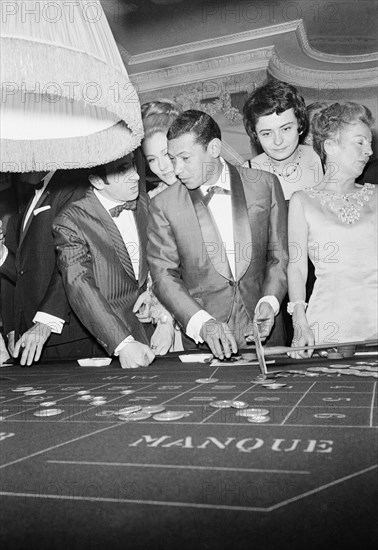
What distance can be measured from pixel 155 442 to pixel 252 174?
2.26m

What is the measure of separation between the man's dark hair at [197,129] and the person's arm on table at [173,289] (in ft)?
1.33

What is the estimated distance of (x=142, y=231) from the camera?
338 centimetres

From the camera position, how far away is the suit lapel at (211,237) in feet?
10.0

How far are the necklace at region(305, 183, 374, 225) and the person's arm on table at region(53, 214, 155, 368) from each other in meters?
1.27

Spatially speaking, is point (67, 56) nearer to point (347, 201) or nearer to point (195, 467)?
point (195, 467)

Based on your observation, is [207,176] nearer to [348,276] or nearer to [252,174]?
[252,174]

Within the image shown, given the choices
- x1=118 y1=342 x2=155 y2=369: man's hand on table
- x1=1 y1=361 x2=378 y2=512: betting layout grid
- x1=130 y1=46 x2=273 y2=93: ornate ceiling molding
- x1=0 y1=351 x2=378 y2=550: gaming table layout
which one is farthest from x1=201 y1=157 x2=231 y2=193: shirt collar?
x1=130 y1=46 x2=273 y2=93: ornate ceiling molding

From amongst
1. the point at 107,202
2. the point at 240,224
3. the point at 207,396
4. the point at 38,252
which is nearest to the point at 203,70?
the point at 38,252

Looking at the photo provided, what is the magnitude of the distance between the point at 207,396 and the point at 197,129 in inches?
73.3

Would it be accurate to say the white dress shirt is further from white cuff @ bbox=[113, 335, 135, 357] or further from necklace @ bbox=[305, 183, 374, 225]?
white cuff @ bbox=[113, 335, 135, 357]

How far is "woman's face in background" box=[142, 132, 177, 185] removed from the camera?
3.71 meters

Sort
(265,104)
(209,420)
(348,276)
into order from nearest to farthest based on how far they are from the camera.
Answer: (209,420)
(348,276)
(265,104)

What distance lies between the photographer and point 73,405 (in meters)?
1.64

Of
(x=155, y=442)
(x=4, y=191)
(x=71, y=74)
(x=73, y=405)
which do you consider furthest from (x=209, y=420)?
(x=4, y=191)
